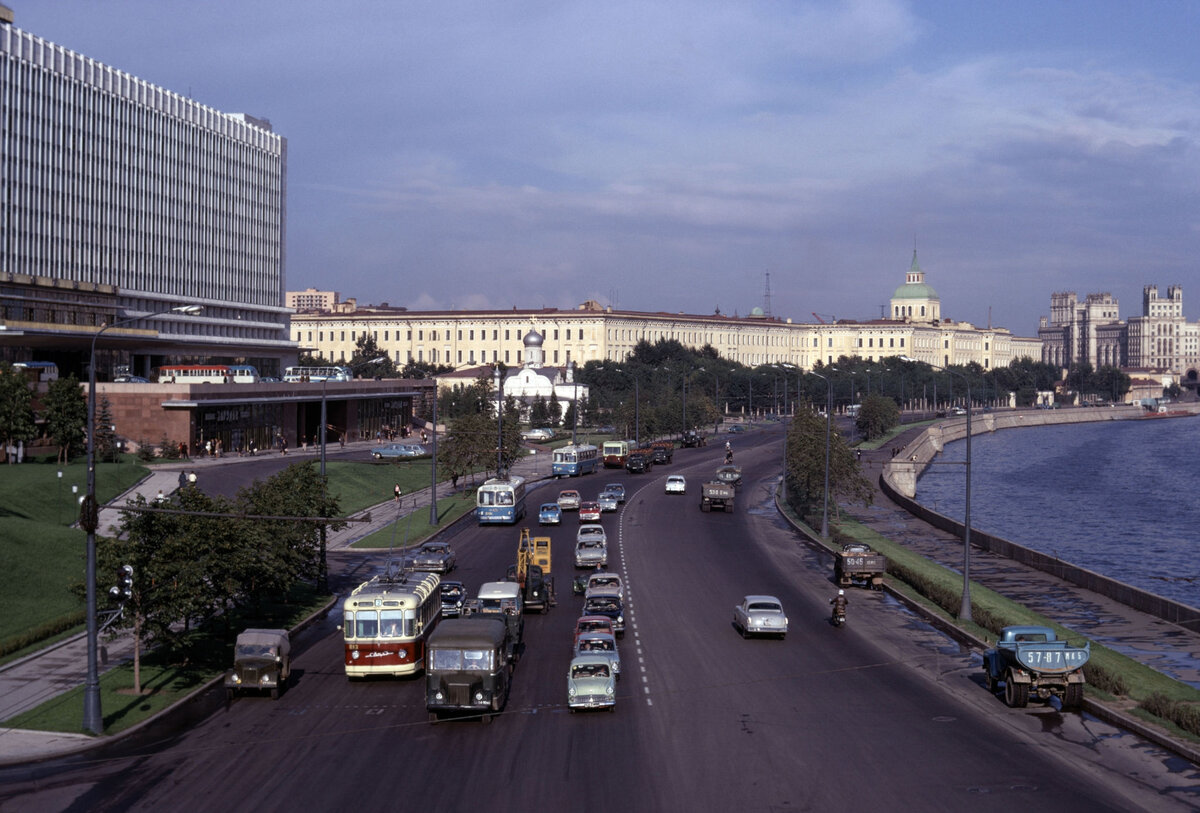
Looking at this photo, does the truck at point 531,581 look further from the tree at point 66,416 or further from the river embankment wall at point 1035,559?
the tree at point 66,416

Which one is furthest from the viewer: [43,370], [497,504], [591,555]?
[43,370]

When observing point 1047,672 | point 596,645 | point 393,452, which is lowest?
point 596,645

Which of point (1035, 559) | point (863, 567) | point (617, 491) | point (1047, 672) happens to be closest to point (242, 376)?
point (617, 491)

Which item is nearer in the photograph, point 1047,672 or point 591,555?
point 1047,672

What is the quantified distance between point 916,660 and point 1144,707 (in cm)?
798

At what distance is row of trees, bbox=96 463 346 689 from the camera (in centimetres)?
3416

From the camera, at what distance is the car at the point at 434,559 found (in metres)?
52.4

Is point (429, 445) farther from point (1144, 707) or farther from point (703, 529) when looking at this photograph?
point (1144, 707)

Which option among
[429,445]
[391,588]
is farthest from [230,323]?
[391,588]

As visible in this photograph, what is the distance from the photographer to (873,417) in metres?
152

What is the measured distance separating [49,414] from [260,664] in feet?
155

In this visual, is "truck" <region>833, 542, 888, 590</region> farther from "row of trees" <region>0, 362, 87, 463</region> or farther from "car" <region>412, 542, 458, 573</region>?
"row of trees" <region>0, 362, 87, 463</region>

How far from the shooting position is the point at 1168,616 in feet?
163

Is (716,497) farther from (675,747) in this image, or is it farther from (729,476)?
(675,747)
